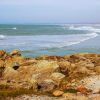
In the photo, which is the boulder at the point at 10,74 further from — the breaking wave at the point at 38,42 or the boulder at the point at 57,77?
the breaking wave at the point at 38,42

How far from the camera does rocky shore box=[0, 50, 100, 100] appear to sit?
63.7ft

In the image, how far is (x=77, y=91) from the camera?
20.1 m

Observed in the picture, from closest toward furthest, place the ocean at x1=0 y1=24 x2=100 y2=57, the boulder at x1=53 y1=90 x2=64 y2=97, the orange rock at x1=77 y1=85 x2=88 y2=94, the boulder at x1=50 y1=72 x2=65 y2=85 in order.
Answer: the boulder at x1=53 y1=90 x2=64 y2=97
the orange rock at x1=77 y1=85 x2=88 y2=94
the boulder at x1=50 y1=72 x2=65 y2=85
the ocean at x1=0 y1=24 x2=100 y2=57

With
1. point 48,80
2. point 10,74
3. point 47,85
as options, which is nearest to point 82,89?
point 47,85

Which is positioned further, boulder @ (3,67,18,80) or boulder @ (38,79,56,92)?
boulder @ (3,67,18,80)

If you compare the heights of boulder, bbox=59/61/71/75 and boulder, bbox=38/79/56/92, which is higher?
boulder, bbox=59/61/71/75

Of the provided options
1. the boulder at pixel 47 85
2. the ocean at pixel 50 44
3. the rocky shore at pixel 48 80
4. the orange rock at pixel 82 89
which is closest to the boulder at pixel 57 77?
the rocky shore at pixel 48 80

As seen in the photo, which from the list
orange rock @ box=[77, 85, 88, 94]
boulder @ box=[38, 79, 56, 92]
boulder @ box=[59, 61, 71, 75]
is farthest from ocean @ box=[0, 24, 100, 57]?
orange rock @ box=[77, 85, 88, 94]

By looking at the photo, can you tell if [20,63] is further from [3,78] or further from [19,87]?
[19,87]

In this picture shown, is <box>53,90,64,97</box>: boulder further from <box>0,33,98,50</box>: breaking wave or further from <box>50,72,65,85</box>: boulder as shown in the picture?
<box>0,33,98,50</box>: breaking wave

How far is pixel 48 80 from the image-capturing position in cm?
2134

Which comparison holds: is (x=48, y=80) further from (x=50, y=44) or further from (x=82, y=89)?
(x=50, y=44)

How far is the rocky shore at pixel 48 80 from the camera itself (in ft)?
63.7

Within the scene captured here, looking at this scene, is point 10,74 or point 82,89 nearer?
point 82,89
